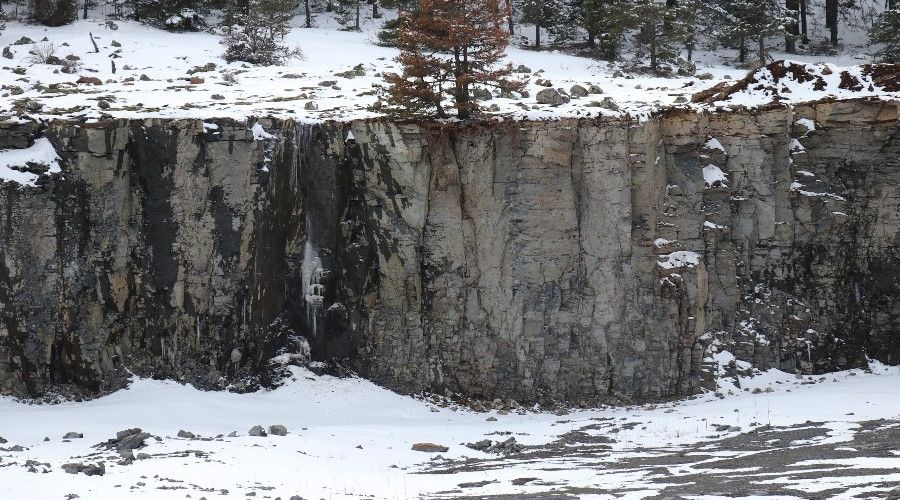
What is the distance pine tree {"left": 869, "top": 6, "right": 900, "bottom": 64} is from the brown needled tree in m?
17.3

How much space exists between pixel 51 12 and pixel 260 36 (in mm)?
7952

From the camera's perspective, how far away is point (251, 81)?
28.4 m

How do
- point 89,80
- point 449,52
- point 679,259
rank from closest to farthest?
point 679,259 < point 449,52 < point 89,80

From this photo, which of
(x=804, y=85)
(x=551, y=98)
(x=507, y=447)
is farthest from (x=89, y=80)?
(x=804, y=85)

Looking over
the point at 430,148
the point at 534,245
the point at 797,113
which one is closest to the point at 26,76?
the point at 430,148

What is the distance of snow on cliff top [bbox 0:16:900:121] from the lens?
23.2m

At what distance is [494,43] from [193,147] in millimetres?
7267

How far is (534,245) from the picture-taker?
22.2m

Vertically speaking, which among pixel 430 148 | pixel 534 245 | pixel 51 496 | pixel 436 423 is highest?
pixel 430 148

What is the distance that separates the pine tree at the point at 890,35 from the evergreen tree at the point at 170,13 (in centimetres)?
2449

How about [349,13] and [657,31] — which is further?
[349,13]

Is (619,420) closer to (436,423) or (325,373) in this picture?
(436,423)

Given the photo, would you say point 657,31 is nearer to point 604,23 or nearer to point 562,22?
point 604,23

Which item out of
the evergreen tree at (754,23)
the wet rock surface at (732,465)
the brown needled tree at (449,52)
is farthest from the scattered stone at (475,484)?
the evergreen tree at (754,23)
